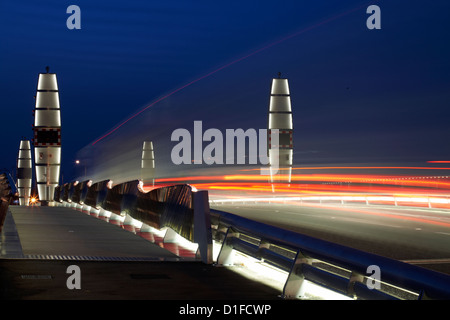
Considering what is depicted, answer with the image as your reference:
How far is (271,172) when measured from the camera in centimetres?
5188

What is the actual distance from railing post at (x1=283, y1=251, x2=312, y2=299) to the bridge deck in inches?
9.5

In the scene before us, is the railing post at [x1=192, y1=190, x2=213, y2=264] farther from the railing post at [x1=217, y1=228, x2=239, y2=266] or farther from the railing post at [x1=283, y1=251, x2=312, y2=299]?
the railing post at [x1=283, y1=251, x2=312, y2=299]

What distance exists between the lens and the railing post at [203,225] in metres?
12.2

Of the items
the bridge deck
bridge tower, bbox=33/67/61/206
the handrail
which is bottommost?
the bridge deck

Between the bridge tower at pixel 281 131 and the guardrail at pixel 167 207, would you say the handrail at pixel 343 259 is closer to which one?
the guardrail at pixel 167 207

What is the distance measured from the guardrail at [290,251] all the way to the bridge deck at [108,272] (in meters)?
0.39

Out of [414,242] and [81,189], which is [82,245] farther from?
[81,189]

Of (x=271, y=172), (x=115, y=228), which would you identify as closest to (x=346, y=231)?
(x=115, y=228)

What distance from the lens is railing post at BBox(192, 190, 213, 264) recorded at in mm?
12219

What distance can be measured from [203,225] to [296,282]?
3.52 meters

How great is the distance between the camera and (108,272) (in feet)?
36.2

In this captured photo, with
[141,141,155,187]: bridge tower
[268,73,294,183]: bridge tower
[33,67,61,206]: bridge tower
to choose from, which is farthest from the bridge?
[141,141,155,187]: bridge tower

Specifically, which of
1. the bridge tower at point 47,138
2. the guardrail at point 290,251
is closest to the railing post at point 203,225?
the guardrail at point 290,251
